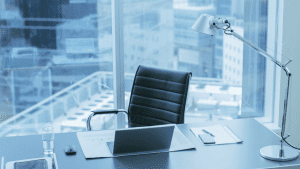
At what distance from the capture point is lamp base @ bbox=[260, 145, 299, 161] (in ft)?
6.23

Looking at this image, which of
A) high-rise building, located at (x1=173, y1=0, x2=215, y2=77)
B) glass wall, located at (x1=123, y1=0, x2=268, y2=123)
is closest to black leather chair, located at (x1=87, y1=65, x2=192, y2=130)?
glass wall, located at (x1=123, y1=0, x2=268, y2=123)

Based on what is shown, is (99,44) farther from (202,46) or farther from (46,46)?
(202,46)

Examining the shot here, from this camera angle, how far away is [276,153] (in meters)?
1.94

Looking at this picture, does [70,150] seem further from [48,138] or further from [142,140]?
[142,140]

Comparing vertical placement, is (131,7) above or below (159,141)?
above

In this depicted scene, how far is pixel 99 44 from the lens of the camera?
10.9 feet

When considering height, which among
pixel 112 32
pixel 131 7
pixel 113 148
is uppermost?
pixel 131 7

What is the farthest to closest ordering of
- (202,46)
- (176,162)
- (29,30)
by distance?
(202,46) → (29,30) → (176,162)

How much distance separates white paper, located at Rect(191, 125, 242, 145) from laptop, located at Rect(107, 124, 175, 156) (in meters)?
0.33

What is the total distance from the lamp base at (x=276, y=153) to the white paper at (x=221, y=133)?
188 millimetres

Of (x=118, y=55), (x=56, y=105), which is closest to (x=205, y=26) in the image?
(x=118, y=55)

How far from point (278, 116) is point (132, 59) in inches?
61.5

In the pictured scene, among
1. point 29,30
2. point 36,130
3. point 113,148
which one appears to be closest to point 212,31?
point 113,148

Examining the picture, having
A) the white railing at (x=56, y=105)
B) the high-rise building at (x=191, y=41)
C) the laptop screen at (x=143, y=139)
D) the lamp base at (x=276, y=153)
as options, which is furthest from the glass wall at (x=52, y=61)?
the lamp base at (x=276, y=153)
